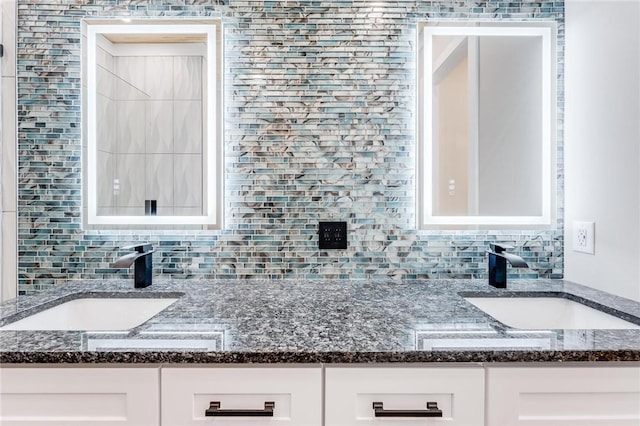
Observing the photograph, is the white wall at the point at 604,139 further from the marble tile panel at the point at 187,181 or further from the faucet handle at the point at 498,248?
the marble tile panel at the point at 187,181

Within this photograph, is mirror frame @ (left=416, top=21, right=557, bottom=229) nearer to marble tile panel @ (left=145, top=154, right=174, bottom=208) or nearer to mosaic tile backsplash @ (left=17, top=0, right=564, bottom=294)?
mosaic tile backsplash @ (left=17, top=0, right=564, bottom=294)

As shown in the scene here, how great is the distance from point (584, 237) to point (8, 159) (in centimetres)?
217

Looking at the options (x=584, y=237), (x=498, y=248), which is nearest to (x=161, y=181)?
(x=498, y=248)

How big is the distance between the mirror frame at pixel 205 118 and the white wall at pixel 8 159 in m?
0.27

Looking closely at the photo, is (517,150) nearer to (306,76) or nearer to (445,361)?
(306,76)

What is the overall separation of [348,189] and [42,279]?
124 cm
